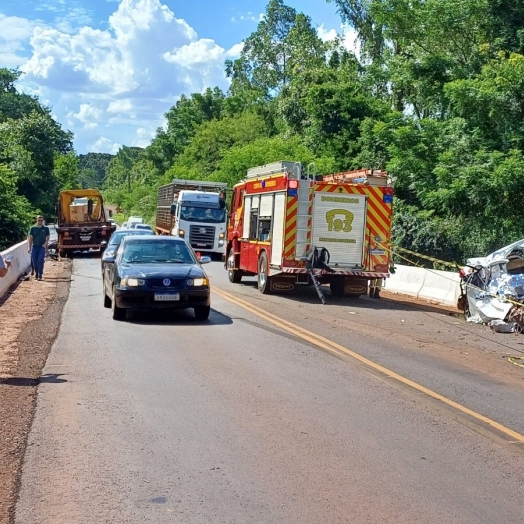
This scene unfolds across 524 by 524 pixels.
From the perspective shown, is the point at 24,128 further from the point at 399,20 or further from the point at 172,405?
the point at 172,405

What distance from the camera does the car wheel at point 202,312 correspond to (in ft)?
46.1

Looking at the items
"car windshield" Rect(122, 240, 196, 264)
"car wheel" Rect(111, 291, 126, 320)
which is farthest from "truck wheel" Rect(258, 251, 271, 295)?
"car wheel" Rect(111, 291, 126, 320)

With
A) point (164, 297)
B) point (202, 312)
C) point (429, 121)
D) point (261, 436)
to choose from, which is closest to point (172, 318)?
point (202, 312)

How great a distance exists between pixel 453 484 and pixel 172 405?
3106 mm

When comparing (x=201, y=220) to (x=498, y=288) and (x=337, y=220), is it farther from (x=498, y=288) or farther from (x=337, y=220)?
(x=498, y=288)

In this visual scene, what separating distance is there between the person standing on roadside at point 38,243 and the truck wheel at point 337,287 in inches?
332

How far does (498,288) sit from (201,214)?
21.1 meters

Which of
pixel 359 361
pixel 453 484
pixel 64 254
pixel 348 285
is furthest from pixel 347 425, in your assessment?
pixel 64 254

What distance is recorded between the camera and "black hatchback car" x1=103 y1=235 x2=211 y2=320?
44.6 feet

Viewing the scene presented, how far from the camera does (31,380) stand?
29.3 feet

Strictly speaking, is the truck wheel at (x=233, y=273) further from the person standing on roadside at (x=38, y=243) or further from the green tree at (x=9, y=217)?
the green tree at (x=9, y=217)

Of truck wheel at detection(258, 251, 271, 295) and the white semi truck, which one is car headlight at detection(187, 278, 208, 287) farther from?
the white semi truck

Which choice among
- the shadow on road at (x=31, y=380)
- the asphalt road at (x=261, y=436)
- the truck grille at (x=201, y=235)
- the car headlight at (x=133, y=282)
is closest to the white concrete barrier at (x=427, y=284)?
the asphalt road at (x=261, y=436)

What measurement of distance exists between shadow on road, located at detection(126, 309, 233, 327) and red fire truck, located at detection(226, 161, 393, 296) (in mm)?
3454
